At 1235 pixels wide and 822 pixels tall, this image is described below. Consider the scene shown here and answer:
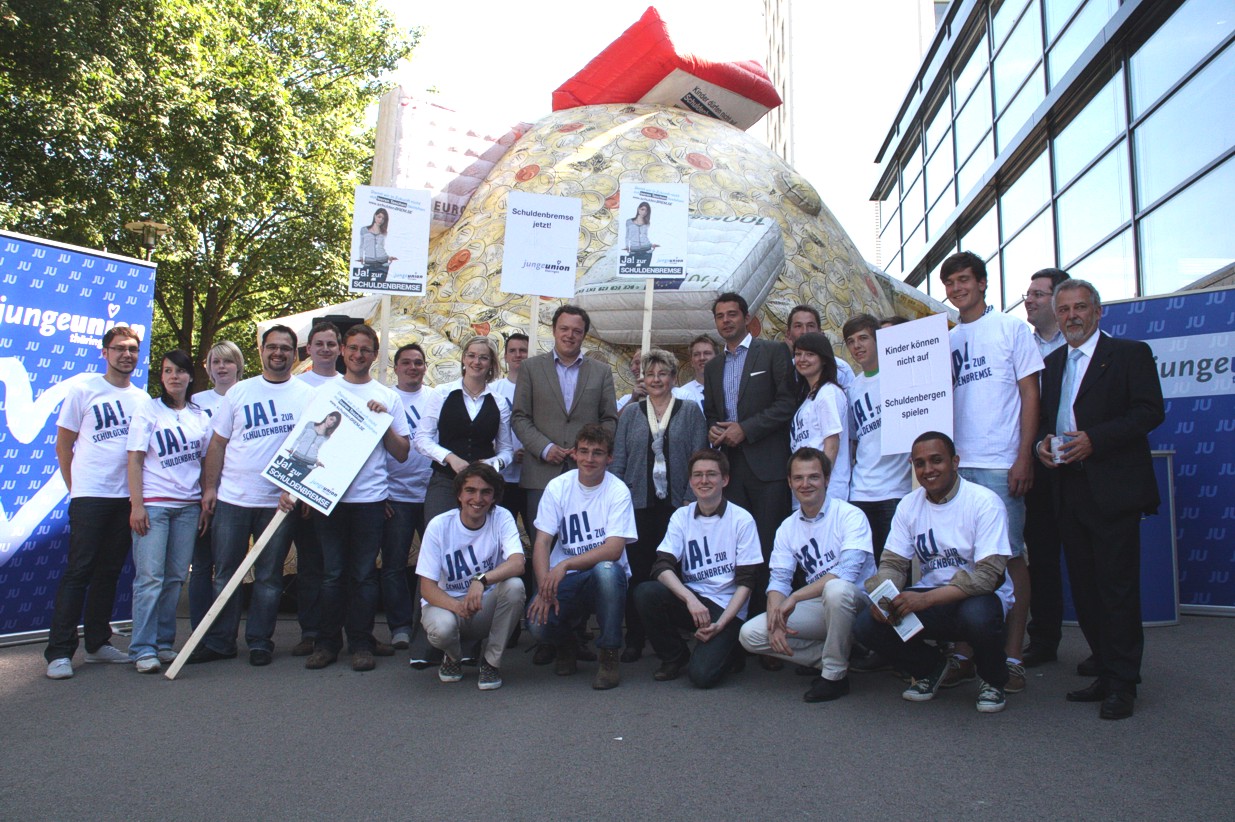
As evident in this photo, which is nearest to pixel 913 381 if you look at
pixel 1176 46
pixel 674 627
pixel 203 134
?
pixel 674 627

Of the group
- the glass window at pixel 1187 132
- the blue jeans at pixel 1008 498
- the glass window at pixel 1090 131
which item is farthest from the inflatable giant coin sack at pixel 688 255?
the glass window at pixel 1090 131

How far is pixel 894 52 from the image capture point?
25375 millimetres

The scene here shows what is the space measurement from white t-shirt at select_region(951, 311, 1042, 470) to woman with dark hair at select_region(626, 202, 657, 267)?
7.31 ft

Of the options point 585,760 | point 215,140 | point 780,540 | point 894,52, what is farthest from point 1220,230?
point 894,52

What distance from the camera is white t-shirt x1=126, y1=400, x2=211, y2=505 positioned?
14.4 ft

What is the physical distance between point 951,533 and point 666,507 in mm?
1531

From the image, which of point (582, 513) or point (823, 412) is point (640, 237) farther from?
point (582, 513)

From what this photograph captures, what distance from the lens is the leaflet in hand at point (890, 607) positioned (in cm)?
341

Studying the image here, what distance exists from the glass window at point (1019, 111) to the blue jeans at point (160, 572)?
1454cm

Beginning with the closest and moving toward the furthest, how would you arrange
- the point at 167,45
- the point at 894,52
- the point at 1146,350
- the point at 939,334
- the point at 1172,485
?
the point at 1146,350 < the point at 939,334 < the point at 1172,485 < the point at 167,45 < the point at 894,52

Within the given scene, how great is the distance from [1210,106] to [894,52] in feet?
57.2

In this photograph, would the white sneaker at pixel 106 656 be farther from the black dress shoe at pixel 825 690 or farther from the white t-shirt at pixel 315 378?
the black dress shoe at pixel 825 690

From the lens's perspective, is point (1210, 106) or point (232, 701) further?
point (1210, 106)

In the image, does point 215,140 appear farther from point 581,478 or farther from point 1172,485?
point 1172,485
